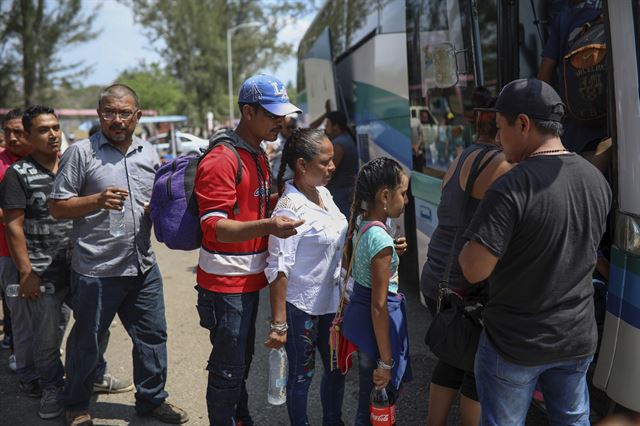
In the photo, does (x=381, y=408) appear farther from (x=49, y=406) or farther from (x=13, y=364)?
(x=13, y=364)

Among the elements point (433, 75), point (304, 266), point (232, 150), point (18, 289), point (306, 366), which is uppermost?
point (433, 75)

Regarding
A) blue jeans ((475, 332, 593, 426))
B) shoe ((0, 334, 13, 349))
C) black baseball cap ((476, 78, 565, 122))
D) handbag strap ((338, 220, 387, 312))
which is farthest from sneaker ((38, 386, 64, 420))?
black baseball cap ((476, 78, 565, 122))

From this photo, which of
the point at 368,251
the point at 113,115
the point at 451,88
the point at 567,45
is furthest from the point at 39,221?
the point at 567,45

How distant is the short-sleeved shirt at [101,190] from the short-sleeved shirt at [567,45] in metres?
2.41

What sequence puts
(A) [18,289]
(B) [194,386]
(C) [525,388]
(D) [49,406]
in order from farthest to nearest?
(B) [194,386]
(A) [18,289]
(D) [49,406]
(C) [525,388]

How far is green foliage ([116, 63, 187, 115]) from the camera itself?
4712 centimetres

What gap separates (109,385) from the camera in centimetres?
402

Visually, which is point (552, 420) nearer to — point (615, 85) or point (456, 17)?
point (615, 85)

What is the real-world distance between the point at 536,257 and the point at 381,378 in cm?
98

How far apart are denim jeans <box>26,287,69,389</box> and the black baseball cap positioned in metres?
2.92

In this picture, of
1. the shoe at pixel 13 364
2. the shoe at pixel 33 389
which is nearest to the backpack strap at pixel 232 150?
the shoe at pixel 33 389

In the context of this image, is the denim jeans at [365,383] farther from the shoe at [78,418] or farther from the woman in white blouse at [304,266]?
the shoe at [78,418]

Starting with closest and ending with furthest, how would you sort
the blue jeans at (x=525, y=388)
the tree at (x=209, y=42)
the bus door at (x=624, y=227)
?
the blue jeans at (x=525, y=388), the bus door at (x=624, y=227), the tree at (x=209, y=42)

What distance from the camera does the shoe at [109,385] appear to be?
13.2 ft
